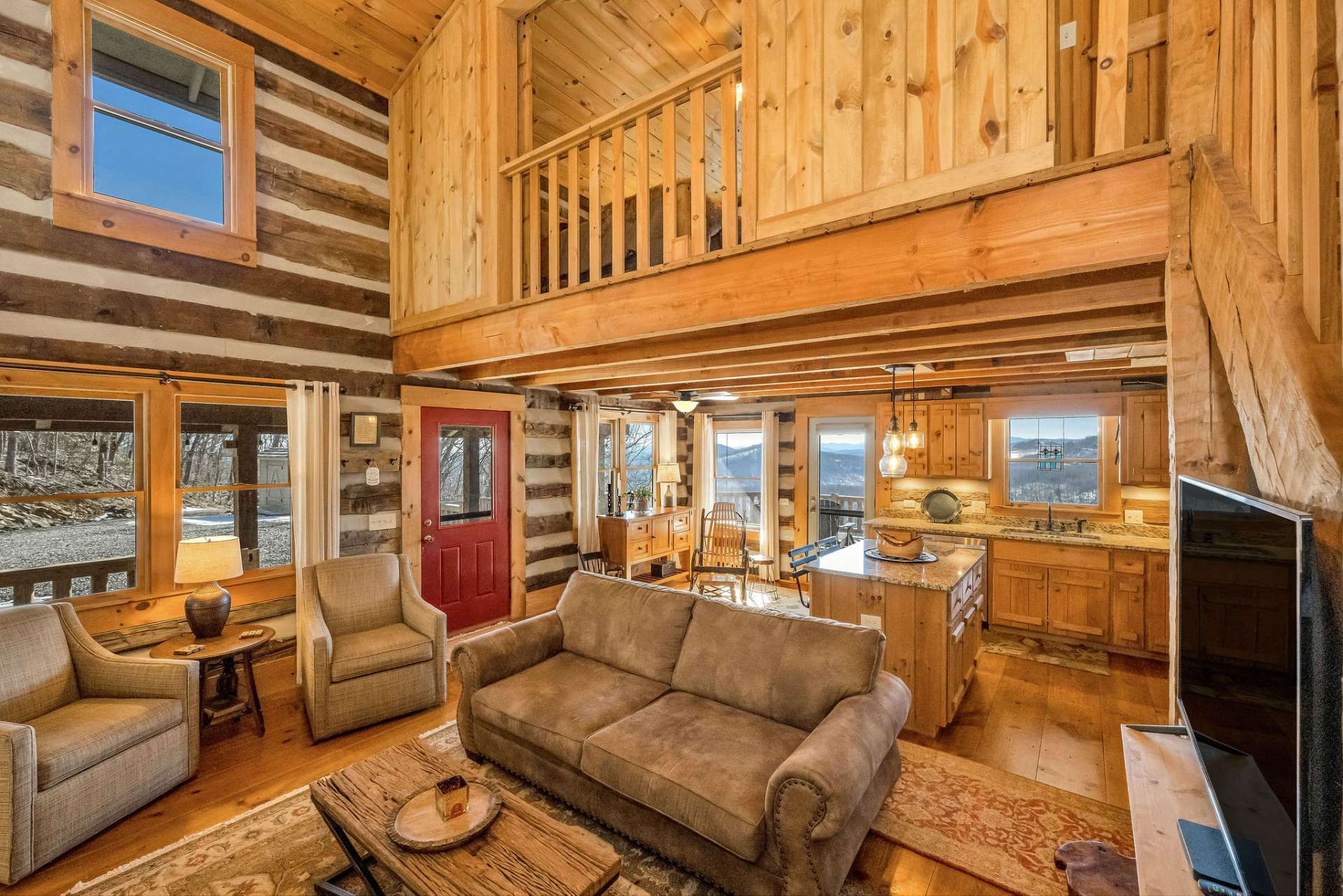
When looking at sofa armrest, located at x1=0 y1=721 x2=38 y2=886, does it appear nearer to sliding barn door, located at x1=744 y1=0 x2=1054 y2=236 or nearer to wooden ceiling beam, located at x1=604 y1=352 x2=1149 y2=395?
sliding barn door, located at x1=744 y1=0 x2=1054 y2=236

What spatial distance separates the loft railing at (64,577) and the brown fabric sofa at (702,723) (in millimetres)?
2098

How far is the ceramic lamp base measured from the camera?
2.93 meters

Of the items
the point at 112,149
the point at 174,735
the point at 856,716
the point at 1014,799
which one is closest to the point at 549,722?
the point at 856,716

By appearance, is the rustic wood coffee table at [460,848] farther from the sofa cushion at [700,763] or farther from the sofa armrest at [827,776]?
the sofa armrest at [827,776]

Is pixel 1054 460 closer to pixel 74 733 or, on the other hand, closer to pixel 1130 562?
pixel 1130 562

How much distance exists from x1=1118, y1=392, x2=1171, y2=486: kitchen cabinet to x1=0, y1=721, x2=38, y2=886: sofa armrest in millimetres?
6891

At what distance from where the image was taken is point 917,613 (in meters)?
3.13

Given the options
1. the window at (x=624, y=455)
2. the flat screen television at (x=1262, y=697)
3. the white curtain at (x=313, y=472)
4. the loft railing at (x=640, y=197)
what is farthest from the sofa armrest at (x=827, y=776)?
the window at (x=624, y=455)

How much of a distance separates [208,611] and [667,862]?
9.04 ft

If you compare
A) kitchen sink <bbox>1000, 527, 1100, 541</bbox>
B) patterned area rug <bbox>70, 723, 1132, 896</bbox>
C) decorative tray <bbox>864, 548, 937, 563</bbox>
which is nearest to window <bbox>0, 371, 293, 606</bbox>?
patterned area rug <bbox>70, 723, 1132, 896</bbox>

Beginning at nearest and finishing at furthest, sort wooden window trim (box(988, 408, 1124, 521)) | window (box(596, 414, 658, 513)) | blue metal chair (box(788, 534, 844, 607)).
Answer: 1. blue metal chair (box(788, 534, 844, 607))
2. wooden window trim (box(988, 408, 1124, 521))
3. window (box(596, 414, 658, 513))

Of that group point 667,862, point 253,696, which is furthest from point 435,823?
point 253,696

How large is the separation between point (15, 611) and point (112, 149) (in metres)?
2.53

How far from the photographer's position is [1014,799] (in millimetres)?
2484
